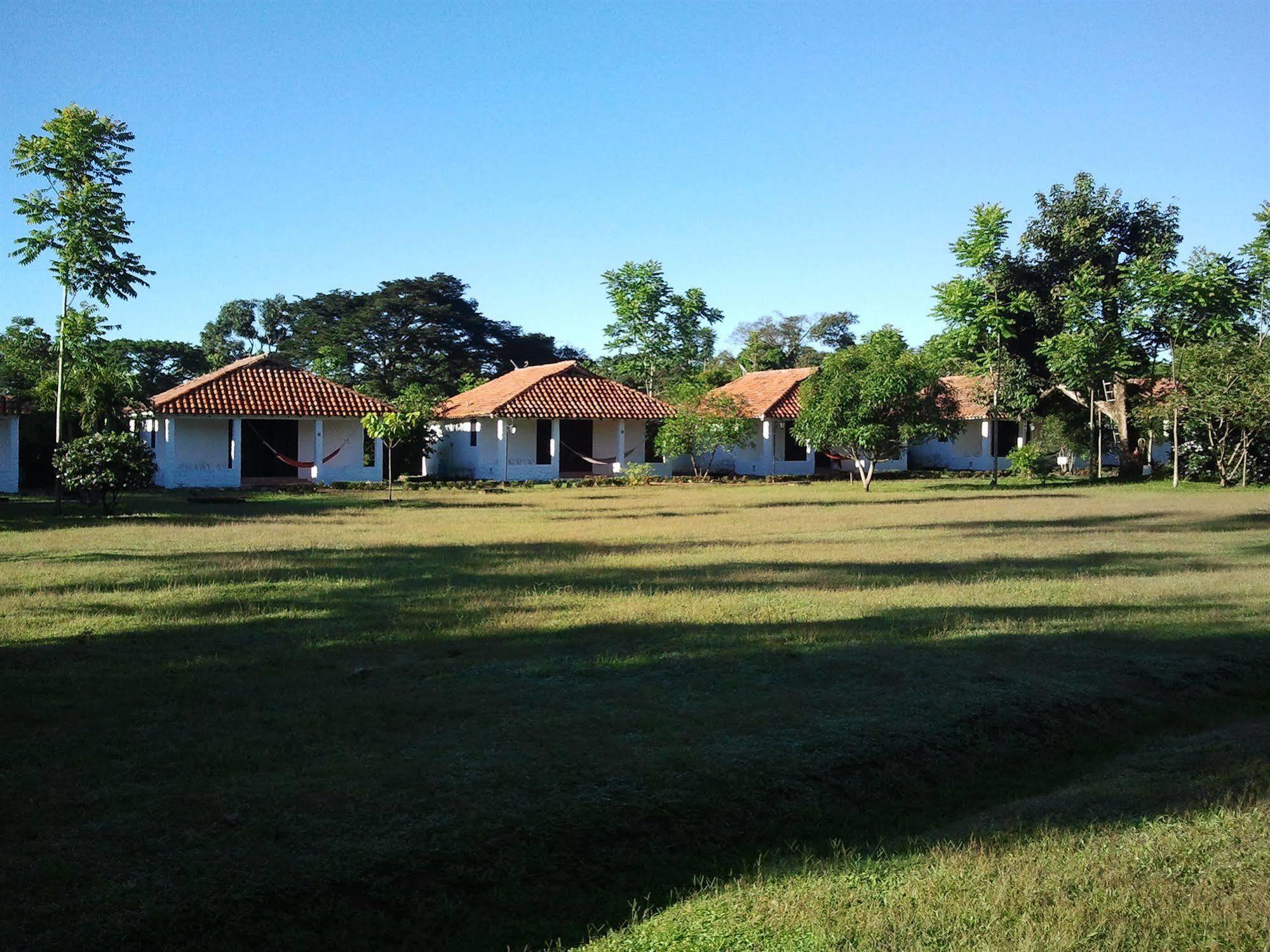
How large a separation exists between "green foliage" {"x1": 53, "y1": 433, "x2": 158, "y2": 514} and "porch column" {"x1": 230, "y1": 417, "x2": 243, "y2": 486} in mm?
10671

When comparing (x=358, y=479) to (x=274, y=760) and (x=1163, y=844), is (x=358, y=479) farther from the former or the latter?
(x=1163, y=844)

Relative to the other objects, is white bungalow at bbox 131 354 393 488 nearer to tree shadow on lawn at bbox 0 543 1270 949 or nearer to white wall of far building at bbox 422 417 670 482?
white wall of far building at bbox 422 417 670 482

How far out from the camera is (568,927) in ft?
14.0

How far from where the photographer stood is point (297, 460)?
109 ft

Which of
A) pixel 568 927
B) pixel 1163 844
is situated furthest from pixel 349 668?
pixel 1163 844

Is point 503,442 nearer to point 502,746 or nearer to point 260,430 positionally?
point 260,430

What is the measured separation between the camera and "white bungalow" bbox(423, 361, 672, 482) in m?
36.0

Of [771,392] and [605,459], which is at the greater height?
[771,392]

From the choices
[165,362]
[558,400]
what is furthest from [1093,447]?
[165,362]

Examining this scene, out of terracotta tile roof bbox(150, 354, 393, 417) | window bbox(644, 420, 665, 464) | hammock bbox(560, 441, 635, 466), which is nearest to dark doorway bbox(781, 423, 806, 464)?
window bbox(644, 420, 665, 464)

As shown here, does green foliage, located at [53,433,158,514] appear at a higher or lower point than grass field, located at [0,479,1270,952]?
higher

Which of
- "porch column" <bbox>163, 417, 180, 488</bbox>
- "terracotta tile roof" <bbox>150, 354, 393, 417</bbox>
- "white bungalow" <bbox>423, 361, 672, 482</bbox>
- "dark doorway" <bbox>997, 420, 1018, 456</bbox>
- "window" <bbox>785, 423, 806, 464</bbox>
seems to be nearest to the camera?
"porch column" <bbox>163, 417, 180, 488</bbox>

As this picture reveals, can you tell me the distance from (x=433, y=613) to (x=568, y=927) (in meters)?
5.63

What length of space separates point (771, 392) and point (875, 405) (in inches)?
503
